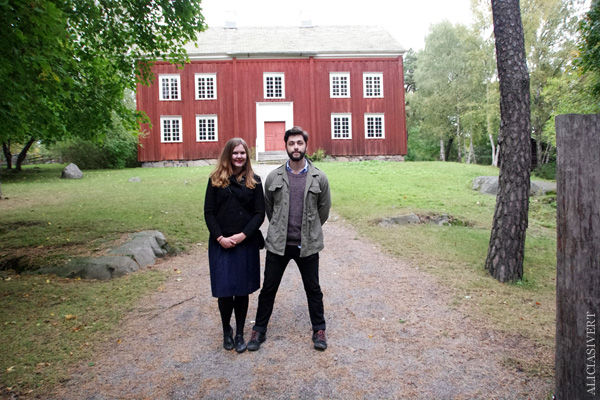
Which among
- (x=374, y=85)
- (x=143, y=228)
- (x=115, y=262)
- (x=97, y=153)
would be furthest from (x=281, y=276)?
(x=97, y=153)

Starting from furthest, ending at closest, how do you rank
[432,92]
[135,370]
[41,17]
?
1. [432,92]
2. [41,17]
3. [135,370]

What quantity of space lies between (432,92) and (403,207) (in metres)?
31.8

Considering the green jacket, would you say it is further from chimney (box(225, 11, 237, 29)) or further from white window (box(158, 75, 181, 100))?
chimney (box(225, 11, 237, 29))

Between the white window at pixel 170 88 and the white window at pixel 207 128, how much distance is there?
225cm

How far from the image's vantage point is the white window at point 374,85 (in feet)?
97.2

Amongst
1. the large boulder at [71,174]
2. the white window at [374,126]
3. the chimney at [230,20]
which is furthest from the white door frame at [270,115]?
the large boulder at [71,174]

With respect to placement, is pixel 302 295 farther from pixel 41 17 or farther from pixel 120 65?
pixel 120 65

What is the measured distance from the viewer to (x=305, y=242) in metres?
4.09

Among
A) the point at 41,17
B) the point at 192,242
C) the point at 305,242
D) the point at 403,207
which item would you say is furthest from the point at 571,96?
the point at 41,17

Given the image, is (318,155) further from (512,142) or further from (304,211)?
(304,211)

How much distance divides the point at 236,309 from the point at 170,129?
2712 centimetres

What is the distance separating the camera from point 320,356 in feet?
13.1

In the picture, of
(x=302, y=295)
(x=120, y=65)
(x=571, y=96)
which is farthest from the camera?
(x=571, y=96)

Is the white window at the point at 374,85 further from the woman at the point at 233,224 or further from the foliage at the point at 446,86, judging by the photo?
the woman at the point at 233,224
